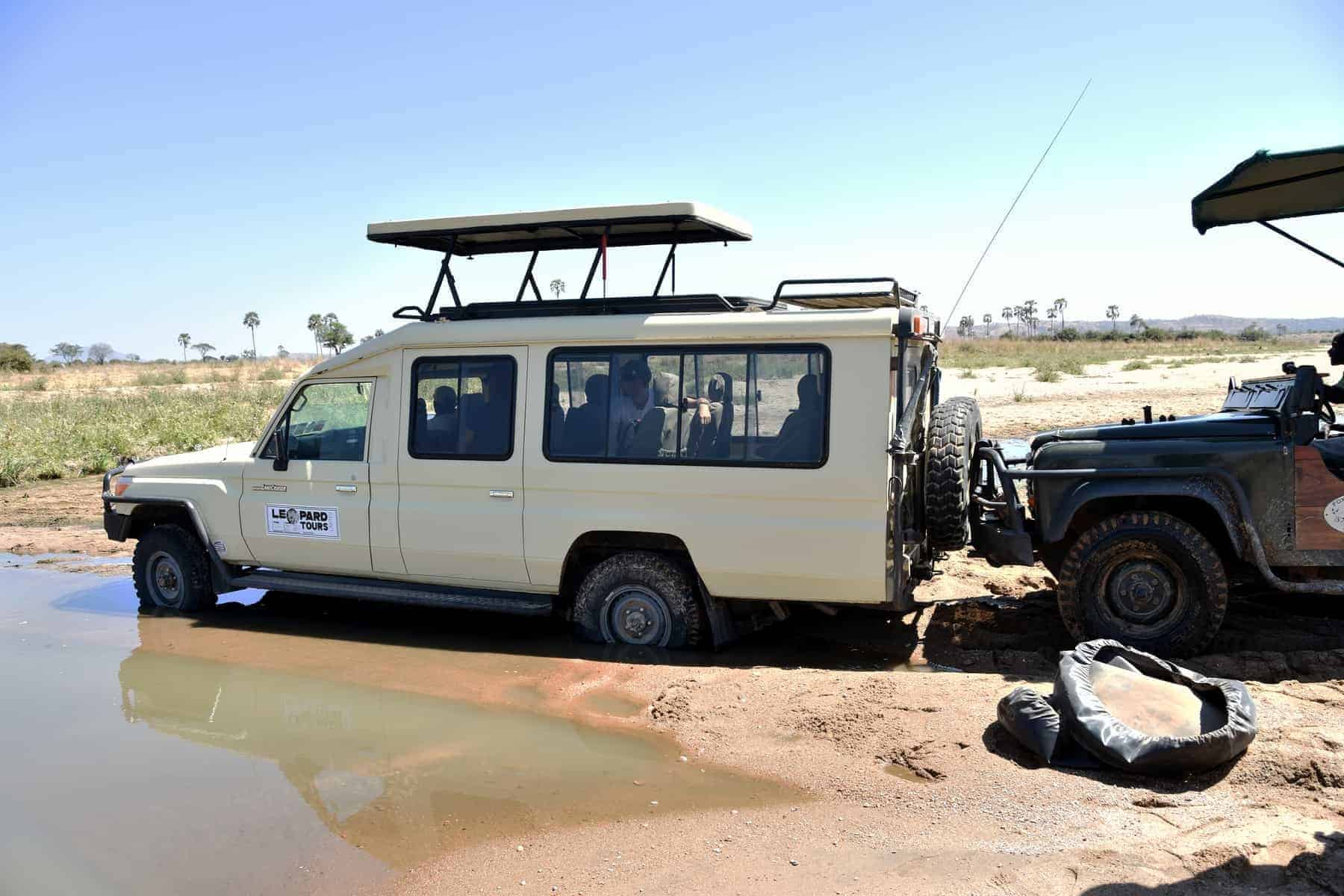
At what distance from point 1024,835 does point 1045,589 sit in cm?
428

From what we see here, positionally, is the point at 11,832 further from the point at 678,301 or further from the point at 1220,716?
the point at 1220,716

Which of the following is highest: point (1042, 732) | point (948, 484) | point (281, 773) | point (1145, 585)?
point (948, 484)

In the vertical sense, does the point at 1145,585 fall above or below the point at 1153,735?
above

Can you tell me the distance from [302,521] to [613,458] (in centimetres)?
252

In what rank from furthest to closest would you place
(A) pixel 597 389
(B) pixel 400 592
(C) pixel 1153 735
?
(B) pixel 400 592 → (A) pixel 597 389 → (C) pixel 1153 735

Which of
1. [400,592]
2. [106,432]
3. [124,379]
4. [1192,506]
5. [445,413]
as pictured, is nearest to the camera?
[1192,506]

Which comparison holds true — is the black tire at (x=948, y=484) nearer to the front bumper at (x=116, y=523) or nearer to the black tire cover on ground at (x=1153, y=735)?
the black tire cover on ground at (x=1153, y=735)

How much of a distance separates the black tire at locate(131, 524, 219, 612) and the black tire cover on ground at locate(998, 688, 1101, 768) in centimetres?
614

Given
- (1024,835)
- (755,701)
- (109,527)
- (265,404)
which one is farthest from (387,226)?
(265,404)

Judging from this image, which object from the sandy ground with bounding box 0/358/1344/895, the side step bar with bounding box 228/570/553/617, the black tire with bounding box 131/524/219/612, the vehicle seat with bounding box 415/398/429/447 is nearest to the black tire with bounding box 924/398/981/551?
the sandy ground with bounding box 0/358/1344/895

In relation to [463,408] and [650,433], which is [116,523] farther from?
[650,433]

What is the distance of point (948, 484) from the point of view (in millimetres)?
6316

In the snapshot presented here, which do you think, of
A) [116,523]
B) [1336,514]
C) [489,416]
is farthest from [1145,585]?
[116,523]

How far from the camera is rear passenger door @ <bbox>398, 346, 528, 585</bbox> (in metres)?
6.71
